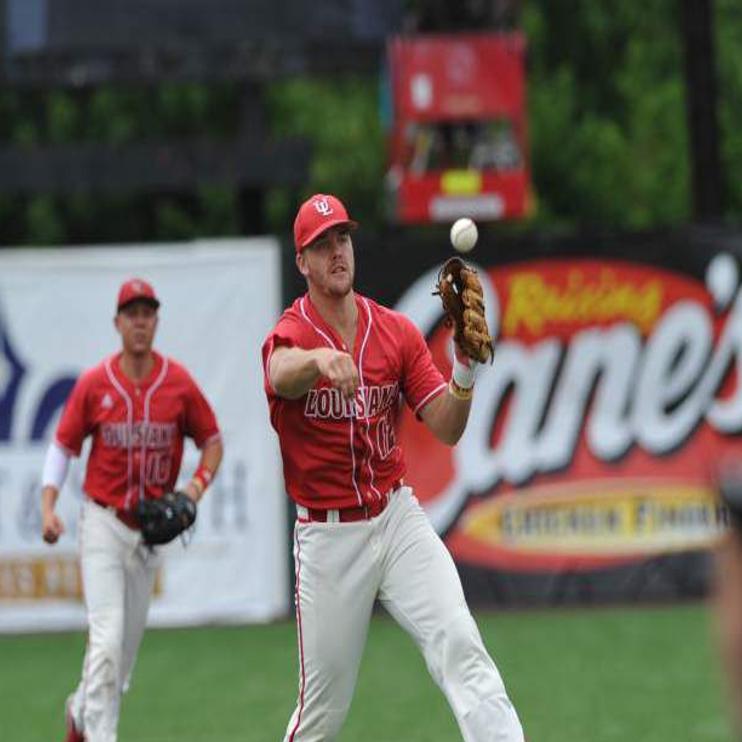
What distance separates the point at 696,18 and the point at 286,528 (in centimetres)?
569

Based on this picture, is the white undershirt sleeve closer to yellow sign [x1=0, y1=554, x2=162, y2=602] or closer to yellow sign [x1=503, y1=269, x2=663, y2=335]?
yellow sign [x1=0, y1=554, x2=162, y2=602]

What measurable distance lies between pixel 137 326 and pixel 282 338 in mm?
2247

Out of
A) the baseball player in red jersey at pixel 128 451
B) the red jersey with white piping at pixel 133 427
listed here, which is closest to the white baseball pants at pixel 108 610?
the baseball player in red jersey at pixel 128 451

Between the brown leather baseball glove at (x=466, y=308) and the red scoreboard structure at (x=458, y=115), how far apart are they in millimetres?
11138

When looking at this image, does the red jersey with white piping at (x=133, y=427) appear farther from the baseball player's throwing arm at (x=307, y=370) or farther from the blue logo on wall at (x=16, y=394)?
the blue logo on wall at (x=16, y=394)

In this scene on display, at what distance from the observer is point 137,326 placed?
9.18 m

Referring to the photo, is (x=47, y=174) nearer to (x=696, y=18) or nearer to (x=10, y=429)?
(x=10, y=429)

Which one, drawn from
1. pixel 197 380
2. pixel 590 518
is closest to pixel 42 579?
pixel 197 380

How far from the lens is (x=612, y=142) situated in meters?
30.0

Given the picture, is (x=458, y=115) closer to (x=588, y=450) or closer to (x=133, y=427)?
(x=588, y=450)

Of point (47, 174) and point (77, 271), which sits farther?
point (47, 174)

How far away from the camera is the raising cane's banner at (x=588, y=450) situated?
49.3 feet

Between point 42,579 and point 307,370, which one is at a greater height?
point 307,370

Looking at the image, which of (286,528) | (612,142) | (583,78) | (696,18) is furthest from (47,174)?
(583,78)
